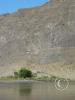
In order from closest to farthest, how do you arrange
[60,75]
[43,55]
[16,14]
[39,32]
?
[60,75]
[43,55]
[39,32]
[16,14]

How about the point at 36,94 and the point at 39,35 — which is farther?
the point at 39,35

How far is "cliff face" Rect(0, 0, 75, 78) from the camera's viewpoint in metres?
96.2

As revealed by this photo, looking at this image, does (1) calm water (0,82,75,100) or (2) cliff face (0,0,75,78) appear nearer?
(1) calm water (0,82,75,100)

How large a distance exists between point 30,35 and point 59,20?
332 inches

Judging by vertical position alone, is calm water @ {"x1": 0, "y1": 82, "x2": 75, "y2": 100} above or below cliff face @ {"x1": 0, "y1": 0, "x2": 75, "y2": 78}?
below

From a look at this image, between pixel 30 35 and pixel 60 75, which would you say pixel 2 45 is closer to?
pixel 30 35

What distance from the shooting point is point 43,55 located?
9750 cm

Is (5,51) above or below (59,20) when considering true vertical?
below

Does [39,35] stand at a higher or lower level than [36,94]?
higher

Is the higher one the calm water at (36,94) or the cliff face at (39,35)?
the cliff face at (39,35)

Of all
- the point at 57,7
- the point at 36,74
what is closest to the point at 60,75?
the point at 36,74

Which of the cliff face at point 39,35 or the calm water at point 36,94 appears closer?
the calm water at point 36,94

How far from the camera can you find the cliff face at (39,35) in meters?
96.2

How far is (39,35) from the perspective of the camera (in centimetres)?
10344
